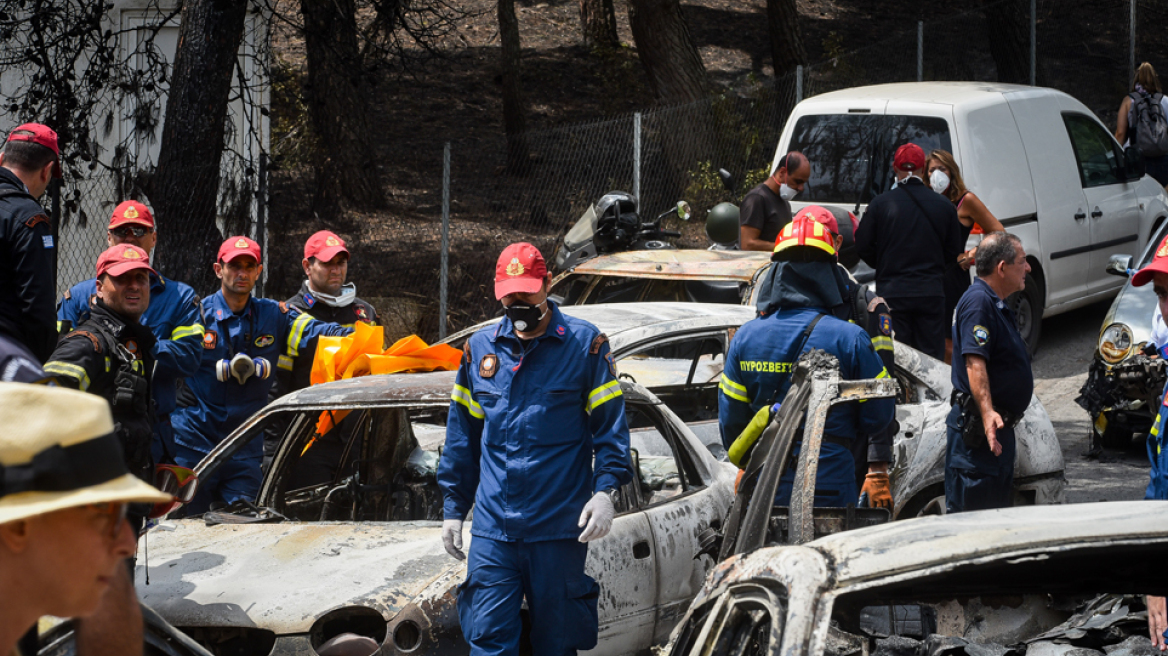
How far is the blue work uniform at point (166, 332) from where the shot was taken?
17.9 ft

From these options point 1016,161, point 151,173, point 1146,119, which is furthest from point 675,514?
point 1146,119

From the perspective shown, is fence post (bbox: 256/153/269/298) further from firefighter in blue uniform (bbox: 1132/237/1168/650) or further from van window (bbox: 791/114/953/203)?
firefighter in blue uniform (bbox: 1132/237/1168/650)

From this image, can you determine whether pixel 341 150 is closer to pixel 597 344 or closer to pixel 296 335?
pixel 296 335

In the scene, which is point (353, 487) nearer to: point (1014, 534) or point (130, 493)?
point (1014, 534)

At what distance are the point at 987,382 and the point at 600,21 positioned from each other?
15.4 metres

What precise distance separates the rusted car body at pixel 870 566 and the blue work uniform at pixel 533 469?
1.34 m

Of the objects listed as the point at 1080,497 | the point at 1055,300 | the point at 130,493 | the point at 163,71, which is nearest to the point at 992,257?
the point at 1080,497

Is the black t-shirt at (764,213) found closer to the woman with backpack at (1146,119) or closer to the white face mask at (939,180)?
the white face mask at (939,180)

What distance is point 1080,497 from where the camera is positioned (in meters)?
7.31

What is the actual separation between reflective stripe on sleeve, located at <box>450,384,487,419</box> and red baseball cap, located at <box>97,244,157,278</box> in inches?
60.4

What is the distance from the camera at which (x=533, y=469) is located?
4.27 meters

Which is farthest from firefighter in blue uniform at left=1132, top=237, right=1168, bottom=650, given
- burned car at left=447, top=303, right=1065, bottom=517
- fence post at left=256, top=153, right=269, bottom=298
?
fence post at left=256, top=153, right=269, bottom=298

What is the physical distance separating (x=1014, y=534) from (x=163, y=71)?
8.70 m

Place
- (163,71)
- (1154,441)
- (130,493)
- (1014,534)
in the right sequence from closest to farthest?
(130,493) < (1014,534) < (1154,441) < (163,71)
